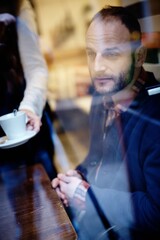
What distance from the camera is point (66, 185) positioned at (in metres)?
1.10

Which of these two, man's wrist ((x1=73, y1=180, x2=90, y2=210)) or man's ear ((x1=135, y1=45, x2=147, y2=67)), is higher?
man's ear ((x1=135, y1=45, x2=147, y2=67))

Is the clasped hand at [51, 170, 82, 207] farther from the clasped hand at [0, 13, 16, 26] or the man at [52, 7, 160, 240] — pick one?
the clasped hand at [0, 13, 16, 26]

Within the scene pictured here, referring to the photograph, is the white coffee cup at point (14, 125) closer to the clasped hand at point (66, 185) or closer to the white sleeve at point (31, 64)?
the white sleeve at point (31, 64)

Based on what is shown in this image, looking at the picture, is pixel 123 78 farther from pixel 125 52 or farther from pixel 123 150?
pixel 123 150

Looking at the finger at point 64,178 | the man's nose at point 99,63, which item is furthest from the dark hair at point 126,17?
the finger at point 64,178

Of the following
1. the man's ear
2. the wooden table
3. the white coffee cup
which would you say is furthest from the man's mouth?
the wooden table

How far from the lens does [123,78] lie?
87 centimetres

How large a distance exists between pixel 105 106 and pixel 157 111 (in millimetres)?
364

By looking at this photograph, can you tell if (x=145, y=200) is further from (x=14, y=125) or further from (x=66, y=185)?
(x=14, y=125)

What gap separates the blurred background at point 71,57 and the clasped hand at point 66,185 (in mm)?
375

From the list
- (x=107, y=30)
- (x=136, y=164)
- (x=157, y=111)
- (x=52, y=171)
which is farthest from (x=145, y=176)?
(x=52, y=171)

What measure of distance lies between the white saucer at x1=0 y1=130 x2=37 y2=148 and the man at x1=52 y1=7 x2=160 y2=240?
28cm

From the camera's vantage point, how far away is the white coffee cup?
1045mm

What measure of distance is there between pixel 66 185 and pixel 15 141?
0.99ft
